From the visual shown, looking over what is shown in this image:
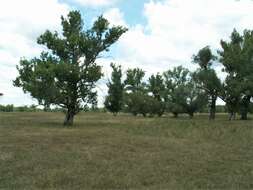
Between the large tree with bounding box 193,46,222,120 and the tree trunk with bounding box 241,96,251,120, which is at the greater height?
the large tree with bounding box 193,46,222,120

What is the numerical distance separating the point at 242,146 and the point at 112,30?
2207 cm

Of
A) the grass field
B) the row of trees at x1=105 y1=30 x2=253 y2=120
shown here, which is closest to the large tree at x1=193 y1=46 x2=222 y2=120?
the row of trees at x1=105 y1=30 x2=253 y2=120

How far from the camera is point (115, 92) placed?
3041 inches

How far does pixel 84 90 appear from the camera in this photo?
115 ft

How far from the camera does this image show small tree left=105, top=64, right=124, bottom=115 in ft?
251

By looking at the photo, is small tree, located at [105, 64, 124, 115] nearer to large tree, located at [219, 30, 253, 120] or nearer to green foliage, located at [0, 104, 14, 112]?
large tree, located at [219, 30, 253, 120]

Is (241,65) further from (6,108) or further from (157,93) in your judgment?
(6,108)

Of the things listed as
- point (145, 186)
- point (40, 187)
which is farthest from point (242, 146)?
point (40, 187)

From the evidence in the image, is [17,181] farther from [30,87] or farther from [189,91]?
[189,91]

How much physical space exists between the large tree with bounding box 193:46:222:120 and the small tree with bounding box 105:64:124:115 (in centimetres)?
2045

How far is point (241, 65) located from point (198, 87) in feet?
29.5

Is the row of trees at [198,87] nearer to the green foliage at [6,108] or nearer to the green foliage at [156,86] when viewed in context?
the green foliage at [156,86]

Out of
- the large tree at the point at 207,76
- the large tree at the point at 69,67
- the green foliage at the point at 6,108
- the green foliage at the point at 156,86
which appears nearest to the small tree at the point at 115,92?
the green foliage at the point at 156,86

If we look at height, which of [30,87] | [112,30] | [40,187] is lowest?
[40,187]
